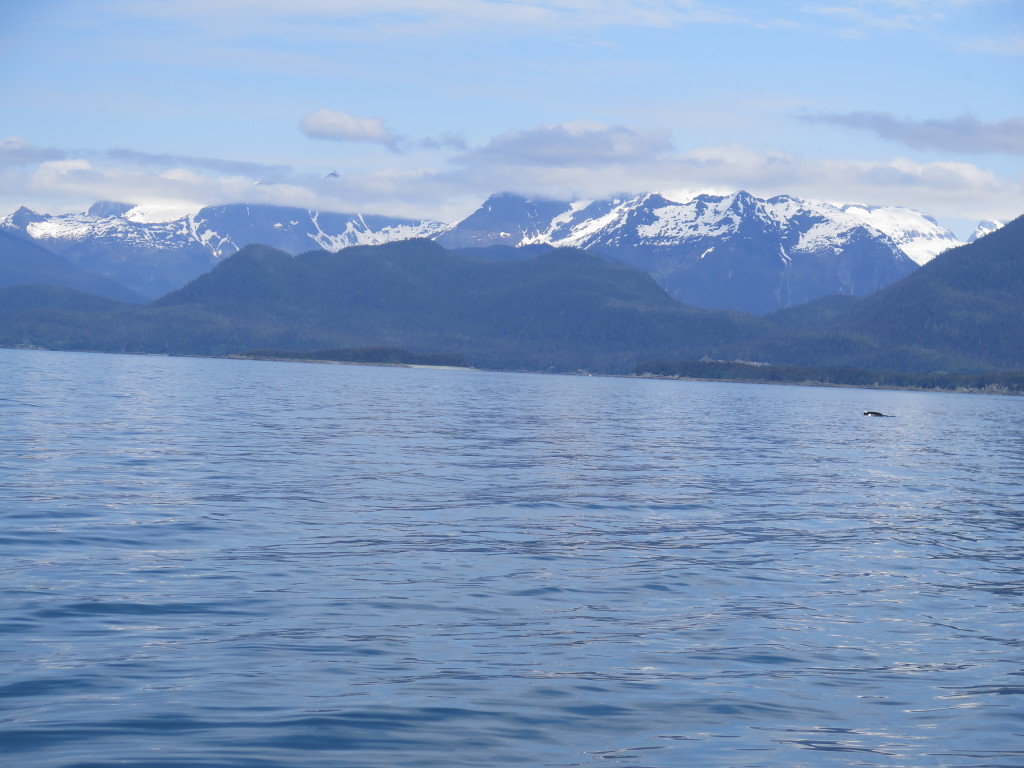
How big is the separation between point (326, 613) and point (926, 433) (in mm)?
108121

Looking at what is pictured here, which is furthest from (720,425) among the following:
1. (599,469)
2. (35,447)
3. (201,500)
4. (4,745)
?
(4,745)

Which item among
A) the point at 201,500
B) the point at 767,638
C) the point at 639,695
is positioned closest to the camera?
the point at 639,695

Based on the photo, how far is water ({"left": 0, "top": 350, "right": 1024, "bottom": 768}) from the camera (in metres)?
18.8

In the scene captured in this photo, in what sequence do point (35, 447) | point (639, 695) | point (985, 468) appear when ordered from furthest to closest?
point (985, 468) → point (35, 447) → point (639, 695)

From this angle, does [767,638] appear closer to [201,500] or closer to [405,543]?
[405,543]

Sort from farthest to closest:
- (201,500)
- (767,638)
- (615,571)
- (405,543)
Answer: (201,500)
(405,543)
(615,571)
(767,638)

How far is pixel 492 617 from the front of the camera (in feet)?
88.1

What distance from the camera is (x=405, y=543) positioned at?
3638 centimetres

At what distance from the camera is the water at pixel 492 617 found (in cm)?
1878

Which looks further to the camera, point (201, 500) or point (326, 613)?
point (201, 500)

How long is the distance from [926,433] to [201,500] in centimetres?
9713

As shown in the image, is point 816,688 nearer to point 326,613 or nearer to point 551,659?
point 551,659

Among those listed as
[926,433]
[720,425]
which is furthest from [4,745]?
[926,433]

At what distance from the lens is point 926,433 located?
402 ft
